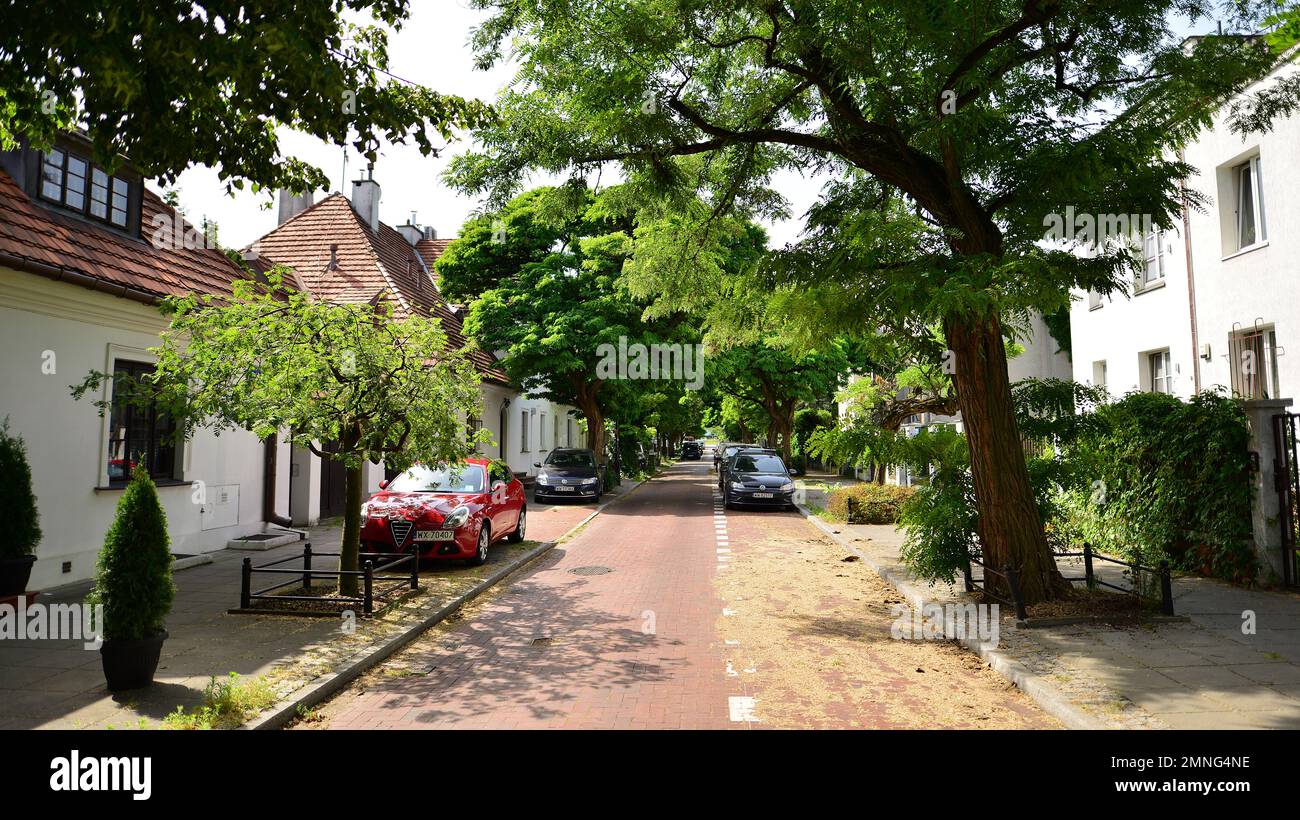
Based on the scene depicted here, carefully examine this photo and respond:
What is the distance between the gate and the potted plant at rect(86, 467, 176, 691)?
11.2m

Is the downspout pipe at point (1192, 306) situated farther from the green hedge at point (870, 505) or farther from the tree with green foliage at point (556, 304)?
the tree with green foliage at point (556, 304)

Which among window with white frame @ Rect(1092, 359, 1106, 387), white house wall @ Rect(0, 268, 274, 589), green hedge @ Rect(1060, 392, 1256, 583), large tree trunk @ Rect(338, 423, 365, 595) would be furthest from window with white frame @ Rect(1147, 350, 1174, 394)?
white house wall @ Rect(0, 268, 274, 589)

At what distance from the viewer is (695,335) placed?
25.1m

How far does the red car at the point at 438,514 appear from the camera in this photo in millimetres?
10938

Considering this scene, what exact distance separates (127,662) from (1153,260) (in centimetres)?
1912

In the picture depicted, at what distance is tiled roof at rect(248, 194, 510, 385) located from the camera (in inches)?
792

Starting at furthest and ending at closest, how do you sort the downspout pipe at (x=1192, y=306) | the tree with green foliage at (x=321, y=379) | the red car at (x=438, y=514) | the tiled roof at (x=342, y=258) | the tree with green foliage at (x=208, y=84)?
the tiled roof at (x=342, y=258)
the downspout pipe at (x=1192, y=306)
the red car at (x=438, y=514)
the tree with green foliage at (x=321, y=379)
the tree with green foliage at (x=208, y=84)

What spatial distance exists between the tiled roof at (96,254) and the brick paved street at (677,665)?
20.3 ft

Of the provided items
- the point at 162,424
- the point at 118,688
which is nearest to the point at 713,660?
the point at 118,688

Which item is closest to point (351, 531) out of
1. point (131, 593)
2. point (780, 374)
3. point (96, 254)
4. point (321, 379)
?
point (321, 379)

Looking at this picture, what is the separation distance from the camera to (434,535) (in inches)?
435

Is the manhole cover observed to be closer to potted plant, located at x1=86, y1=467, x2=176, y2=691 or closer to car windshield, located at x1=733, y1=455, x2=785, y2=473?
potted plant, located at x1=86, y1=467, x2=176, y2=691

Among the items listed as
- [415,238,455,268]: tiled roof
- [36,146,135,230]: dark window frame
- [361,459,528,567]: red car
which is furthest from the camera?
[415,238,455,268]: tiled roof

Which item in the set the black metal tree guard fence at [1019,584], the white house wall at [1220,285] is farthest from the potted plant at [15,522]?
the white house wall at [1220,285]
